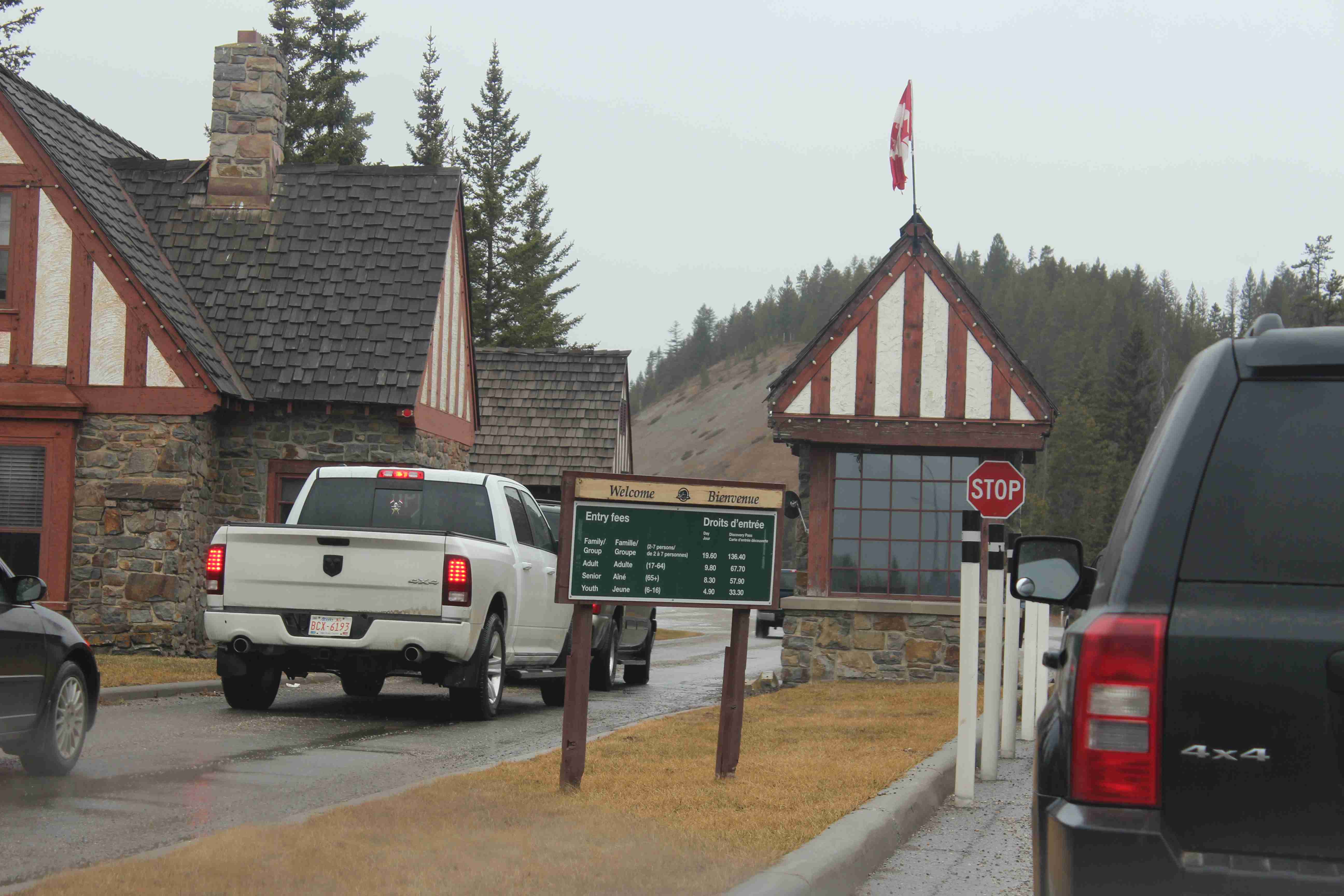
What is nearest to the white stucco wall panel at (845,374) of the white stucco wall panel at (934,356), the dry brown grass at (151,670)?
the white stucco wall panel at (934,356)

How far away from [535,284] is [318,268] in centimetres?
3935


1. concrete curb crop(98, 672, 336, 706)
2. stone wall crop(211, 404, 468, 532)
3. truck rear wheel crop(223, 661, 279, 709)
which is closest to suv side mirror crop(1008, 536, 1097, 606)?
truck rear wheel crop(223, 661, 279, 709)

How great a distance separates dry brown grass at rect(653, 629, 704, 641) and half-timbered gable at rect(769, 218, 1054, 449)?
14.0 m

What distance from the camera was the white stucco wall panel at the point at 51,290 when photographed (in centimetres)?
1783

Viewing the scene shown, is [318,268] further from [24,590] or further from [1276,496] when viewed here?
[1276,496]

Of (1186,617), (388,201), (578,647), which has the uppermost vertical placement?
A: (388,201)

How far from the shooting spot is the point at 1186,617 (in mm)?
2969

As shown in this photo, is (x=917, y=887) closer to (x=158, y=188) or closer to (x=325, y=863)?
(x=325, y=863)

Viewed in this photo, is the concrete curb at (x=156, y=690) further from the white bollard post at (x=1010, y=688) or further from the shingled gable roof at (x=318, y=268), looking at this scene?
the white bollard post at (x=1010, y=688)

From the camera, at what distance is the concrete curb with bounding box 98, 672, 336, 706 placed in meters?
12.9

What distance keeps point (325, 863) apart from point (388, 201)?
16666 millimetres

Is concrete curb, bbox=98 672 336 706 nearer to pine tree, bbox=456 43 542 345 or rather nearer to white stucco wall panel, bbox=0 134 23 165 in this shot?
white stucco wall panel, bbox=0 134 23 165

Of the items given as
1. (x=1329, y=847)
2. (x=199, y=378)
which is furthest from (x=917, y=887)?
(x=199, y=378)

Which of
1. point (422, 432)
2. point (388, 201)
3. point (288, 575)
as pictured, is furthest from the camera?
point (388, 201)
